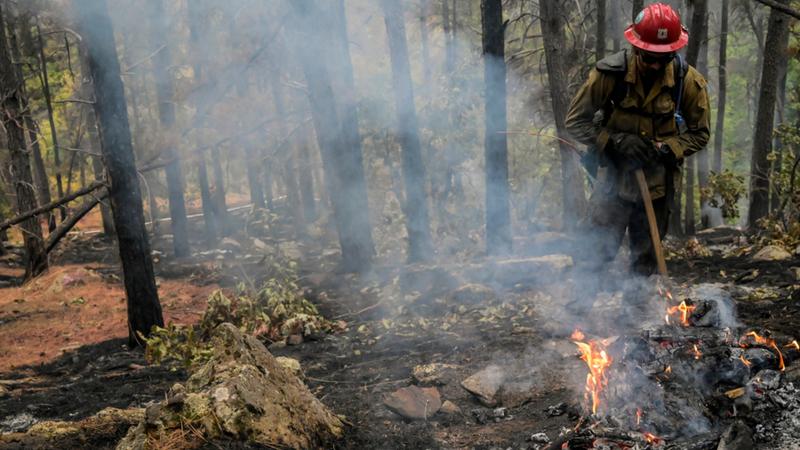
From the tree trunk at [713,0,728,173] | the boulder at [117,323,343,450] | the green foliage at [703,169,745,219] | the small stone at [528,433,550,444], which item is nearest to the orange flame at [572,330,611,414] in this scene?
the small stone at [528,433,550,444]

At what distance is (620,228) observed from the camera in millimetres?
5148

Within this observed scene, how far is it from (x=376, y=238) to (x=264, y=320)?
8.45 metres

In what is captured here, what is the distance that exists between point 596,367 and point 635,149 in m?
1.64

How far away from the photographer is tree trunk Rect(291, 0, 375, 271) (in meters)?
11.0

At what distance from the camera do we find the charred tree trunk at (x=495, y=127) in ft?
31.5

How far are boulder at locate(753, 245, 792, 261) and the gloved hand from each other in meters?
4.00

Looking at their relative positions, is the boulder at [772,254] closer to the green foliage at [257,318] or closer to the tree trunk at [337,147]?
the green foliage at [257,318]

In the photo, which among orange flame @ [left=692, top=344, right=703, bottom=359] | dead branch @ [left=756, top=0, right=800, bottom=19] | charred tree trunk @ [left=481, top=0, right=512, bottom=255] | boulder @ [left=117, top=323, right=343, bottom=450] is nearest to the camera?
boulder @ [left=117, top=323, right=343, bottom=450]

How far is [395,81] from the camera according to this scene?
12.1 metres

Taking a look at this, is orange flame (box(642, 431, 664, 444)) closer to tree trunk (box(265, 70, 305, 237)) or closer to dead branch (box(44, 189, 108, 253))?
dead branch (box(44, 189, 108, 253))

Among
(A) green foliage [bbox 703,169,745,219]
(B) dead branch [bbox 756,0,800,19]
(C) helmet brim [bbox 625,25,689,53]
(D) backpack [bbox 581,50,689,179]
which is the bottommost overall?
(A) green foliage [bbox 703,169,745,219]

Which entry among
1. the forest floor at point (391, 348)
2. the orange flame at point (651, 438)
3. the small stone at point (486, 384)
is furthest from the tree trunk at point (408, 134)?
the orange flame at point (651, 438)

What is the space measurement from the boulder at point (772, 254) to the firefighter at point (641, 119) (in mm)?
3546

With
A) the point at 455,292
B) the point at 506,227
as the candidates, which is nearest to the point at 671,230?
the point at 506,227
